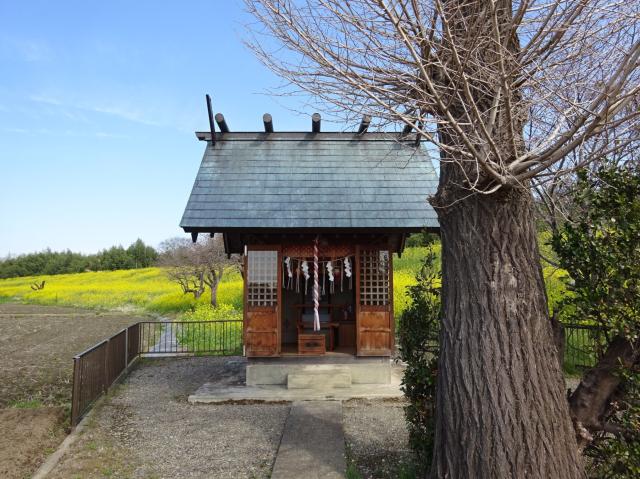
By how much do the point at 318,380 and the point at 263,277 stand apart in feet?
7.20

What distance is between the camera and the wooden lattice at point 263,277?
812 centimetres

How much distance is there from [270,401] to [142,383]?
10.5ft

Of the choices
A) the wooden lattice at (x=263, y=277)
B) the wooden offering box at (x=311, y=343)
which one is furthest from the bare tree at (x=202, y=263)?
the wooden offering box at (x=311, y=343)

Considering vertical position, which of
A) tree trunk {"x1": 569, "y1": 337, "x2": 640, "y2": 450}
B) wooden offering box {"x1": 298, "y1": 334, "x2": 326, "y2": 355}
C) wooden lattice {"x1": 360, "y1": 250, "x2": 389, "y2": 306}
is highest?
wooden lattice {"x1": 360, "y1": 250, "x2": 389, "y2": 306}

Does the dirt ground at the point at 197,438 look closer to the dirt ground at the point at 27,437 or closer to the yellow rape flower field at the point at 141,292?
the dirt ground at the point at 27,437

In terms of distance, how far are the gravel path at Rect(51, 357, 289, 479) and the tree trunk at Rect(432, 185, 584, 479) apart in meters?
2.42

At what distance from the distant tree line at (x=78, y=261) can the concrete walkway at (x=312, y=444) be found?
43697 millimetres

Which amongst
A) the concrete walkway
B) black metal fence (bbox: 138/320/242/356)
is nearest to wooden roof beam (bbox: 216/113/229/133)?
black metal fence (bbox: 138/320/242/356)

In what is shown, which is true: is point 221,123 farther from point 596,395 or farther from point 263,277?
point 596,395

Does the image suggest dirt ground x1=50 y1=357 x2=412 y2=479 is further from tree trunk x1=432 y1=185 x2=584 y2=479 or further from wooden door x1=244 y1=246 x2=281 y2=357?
tree trunk x1=432 y1=185 x2=584 y2=479

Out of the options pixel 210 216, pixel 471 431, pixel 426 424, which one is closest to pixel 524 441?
pixel 471 431

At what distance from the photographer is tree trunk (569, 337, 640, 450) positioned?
3467 millimetres

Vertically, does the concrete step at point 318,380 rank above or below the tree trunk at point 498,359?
below

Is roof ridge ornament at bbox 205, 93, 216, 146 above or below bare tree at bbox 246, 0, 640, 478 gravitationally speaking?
above
